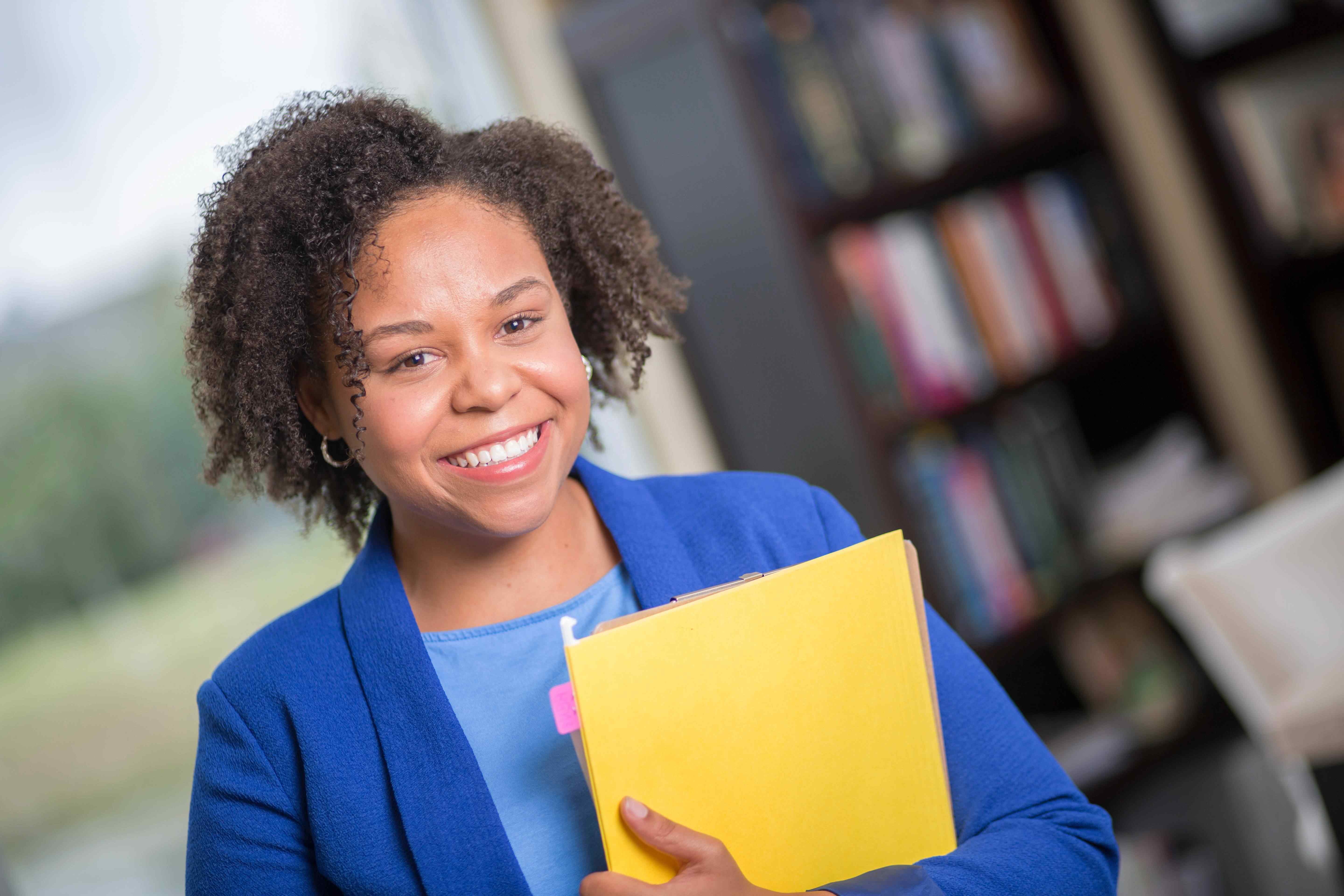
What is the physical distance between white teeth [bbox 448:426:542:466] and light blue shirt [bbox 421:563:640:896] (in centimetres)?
18

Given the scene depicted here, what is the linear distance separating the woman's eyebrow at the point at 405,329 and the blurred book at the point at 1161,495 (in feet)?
6.17

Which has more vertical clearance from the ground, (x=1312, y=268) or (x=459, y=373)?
(x=459, y=373)

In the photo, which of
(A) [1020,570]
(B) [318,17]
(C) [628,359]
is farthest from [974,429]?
(B) [318,17]

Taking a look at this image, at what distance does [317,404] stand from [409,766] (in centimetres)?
36

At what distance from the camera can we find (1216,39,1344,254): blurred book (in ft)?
8.43

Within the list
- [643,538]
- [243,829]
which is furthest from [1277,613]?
[243,829]

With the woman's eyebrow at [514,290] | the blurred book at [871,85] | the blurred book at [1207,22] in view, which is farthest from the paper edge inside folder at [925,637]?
the blurred book at [1207,22]

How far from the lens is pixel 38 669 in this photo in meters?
1.57

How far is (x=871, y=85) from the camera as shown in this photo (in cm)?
216

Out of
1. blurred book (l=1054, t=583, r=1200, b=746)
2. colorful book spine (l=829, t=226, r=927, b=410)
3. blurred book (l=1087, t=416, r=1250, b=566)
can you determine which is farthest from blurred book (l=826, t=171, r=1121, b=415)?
blurred book (l=1054, t=583, r=1200, b=746)

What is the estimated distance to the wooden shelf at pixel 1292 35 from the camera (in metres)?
2.48

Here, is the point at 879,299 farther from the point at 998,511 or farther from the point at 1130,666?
the point at 1130,666

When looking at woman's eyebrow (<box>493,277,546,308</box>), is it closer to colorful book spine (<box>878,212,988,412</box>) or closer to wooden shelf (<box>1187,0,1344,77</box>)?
colorful book spine (<box>878,212,988,412</box>)

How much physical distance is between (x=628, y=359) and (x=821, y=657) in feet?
1.69
